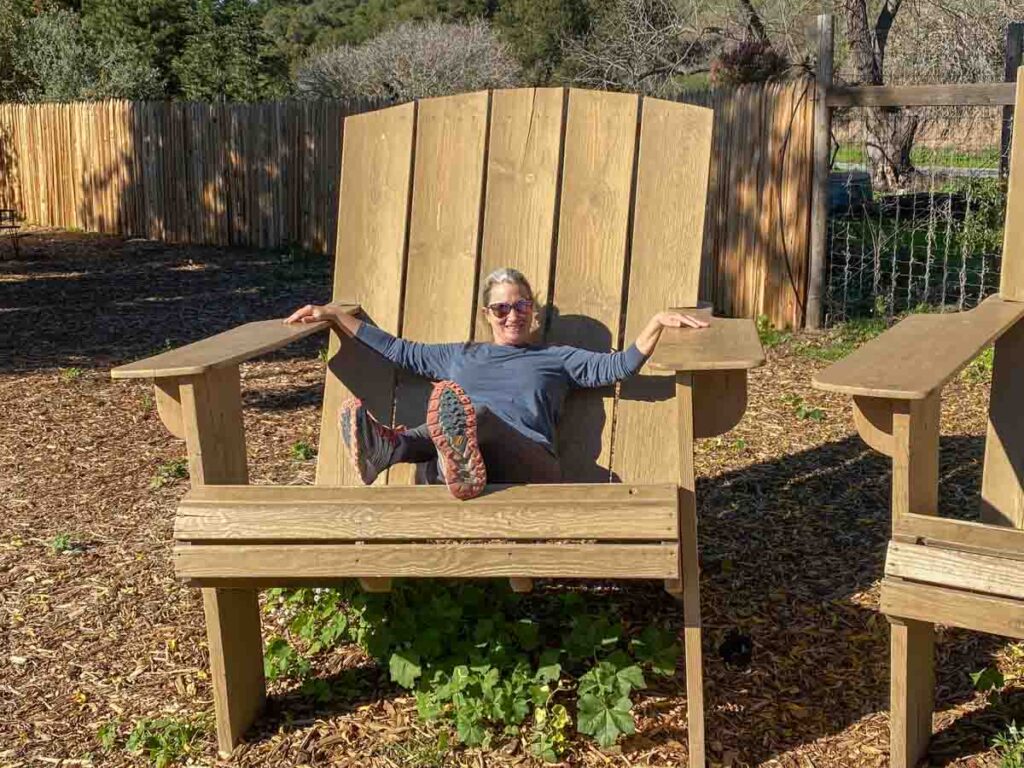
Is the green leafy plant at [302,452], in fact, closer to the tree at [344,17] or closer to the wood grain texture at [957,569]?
the wood grain texture at [957,569]

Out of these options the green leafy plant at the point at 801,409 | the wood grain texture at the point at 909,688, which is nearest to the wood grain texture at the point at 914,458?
the wood grain texture at the point at 909,688

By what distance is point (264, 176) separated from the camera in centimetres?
1270

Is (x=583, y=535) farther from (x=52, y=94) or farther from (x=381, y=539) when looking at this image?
(x=52, y=94)

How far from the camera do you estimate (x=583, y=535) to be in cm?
242

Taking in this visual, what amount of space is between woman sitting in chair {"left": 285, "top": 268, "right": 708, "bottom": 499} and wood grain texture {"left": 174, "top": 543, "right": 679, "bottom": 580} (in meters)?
0.17

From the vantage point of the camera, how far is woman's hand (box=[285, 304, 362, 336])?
324 centimetres

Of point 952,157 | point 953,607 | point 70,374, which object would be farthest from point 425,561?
point 952,157

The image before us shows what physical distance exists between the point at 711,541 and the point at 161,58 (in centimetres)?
2256

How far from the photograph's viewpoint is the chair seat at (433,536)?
242cm

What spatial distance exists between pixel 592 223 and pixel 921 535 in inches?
59.6

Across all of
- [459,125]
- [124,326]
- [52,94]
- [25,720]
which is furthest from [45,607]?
[52,94]

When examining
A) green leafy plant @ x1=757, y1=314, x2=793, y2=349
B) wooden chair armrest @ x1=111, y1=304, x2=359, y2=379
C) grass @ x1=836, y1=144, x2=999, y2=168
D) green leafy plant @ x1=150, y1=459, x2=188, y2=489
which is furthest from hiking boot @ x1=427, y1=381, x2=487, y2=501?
grass @ x1=836, y1=144, x2=999, y2=168

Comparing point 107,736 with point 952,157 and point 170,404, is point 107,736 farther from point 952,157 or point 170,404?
point 952,157

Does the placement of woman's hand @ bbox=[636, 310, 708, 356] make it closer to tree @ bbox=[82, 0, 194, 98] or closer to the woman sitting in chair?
the woman sitting in chair
